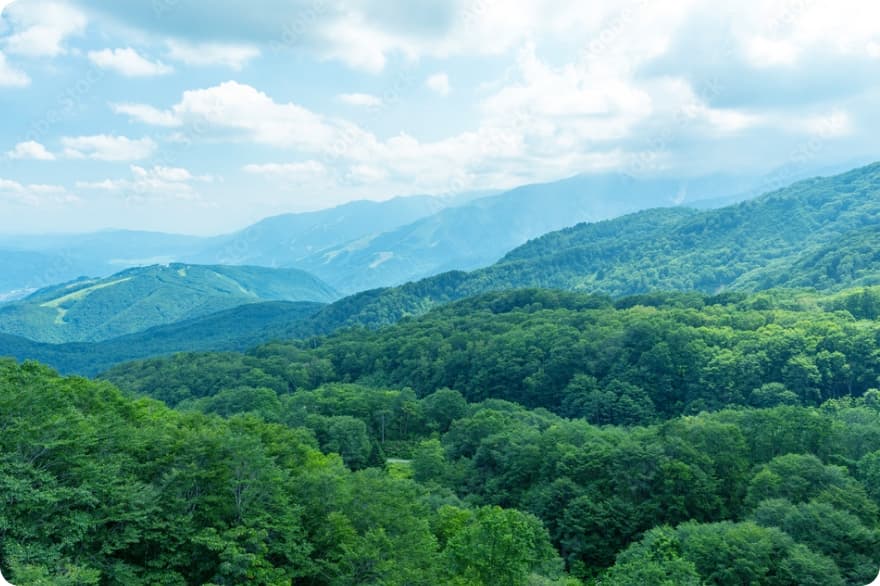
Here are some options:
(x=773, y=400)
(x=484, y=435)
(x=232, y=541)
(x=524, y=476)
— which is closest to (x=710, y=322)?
(x=773, y=400)

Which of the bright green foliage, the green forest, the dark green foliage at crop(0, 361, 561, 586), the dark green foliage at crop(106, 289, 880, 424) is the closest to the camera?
the dark green foliage at crop(0, 361, 561, 586)

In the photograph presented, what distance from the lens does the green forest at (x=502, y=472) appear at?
22.9 m

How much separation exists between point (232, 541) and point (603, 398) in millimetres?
67055

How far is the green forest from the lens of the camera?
22.9m

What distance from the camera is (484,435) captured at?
62.3m

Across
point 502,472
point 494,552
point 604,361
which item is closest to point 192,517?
point 494,552

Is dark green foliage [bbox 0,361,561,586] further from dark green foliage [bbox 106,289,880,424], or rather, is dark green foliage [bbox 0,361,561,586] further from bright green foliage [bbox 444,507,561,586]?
dark green foliage [bbox 106,289,880,424]

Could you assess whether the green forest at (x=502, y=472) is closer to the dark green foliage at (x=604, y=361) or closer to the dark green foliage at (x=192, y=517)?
the dark green foliage at (x=192, y=517)

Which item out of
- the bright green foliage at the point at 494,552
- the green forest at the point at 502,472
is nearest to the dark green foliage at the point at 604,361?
the green forest at the point at 502,472

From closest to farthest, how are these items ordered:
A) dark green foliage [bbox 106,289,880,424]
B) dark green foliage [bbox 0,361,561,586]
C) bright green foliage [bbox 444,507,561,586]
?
dark green foliage [bbox 0,361,561,586]
bright green foliage [bbox 444,507,561,586]
dark green foliage [bbox 106,289,880,424]

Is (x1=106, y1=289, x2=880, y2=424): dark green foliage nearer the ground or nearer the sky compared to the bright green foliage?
nearer the ground

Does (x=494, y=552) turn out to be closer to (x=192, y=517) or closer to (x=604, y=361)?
(x=192, y=517)

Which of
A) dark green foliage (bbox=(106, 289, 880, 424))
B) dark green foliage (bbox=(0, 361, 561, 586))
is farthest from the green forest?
dark green foliage (bbox=(106, 289, 880, 424))

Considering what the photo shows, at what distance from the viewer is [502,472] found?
175 ft
